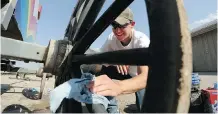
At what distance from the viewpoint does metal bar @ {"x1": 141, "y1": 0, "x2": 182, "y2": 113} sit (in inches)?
24.5

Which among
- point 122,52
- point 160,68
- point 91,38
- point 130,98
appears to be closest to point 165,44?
point 160,68

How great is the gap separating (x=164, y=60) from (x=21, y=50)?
102 cm

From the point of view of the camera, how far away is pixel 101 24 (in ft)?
4.39

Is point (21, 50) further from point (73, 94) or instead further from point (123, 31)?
point (123, 31)

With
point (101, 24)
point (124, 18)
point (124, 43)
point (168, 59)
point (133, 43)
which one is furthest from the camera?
point (124, 43)

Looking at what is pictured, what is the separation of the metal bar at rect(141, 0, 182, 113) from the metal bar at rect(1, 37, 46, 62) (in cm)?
93

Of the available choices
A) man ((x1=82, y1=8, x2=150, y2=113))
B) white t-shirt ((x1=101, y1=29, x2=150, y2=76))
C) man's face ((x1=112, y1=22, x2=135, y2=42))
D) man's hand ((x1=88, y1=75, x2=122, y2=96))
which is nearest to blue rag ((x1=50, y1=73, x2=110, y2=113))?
man's hand ((x1=88, y1=75, x2=122, y2=96))

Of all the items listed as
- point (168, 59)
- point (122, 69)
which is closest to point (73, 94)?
point (168, 59)

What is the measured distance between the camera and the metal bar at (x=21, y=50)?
1338mm

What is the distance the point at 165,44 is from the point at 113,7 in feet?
1.95

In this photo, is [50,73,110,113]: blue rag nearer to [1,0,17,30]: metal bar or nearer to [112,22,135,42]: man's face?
[1,0,17,30]: metal bar

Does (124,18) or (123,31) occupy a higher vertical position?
(124,18)

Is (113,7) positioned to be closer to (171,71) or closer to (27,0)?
(171,71)

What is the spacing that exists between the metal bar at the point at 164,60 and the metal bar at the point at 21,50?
933 mm
